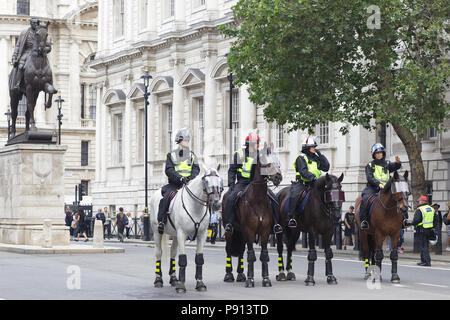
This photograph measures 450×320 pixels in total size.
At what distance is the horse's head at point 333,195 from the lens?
61.2 feet

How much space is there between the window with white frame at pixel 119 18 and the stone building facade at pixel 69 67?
29.3 meters

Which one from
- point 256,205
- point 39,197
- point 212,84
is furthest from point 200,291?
point 212,84

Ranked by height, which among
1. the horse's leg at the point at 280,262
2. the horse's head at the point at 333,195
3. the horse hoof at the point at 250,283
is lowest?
the horse hoof at the point at 250,283

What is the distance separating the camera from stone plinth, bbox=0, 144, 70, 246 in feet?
102

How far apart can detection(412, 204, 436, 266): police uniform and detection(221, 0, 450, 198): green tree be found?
5.29 metres

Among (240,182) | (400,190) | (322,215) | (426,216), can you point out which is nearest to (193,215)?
(240,182)

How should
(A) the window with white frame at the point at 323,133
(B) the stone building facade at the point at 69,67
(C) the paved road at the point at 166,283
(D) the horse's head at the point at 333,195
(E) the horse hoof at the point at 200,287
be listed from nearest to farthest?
(C) the paved road at the point at 166,283 < (E) the horse hoof at the point at 200,287 < (D) the horse's head at the point at 333,195 < (A) the window with white frame at the point at 323,133 < (B) the stone building facade at the point at 69,67

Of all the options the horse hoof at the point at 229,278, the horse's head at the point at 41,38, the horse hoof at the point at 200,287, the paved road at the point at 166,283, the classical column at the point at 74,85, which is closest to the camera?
the paved road at the point at 166,283

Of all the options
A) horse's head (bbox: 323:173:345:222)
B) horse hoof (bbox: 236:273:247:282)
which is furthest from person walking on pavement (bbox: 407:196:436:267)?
horse hoof (bbox: 236:273:247:282)

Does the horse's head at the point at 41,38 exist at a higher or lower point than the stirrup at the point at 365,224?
higher

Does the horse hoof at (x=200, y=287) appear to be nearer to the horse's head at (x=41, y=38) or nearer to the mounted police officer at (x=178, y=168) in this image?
the mounted police officer at (x=178, y=168)

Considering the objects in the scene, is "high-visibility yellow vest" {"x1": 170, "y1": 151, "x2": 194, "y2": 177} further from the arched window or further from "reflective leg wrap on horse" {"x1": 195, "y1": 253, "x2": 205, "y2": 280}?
the arched window

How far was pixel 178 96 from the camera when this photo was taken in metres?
58.3

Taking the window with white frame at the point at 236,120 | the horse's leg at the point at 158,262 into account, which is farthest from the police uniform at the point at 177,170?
the window with white frame at the point at 236,120
